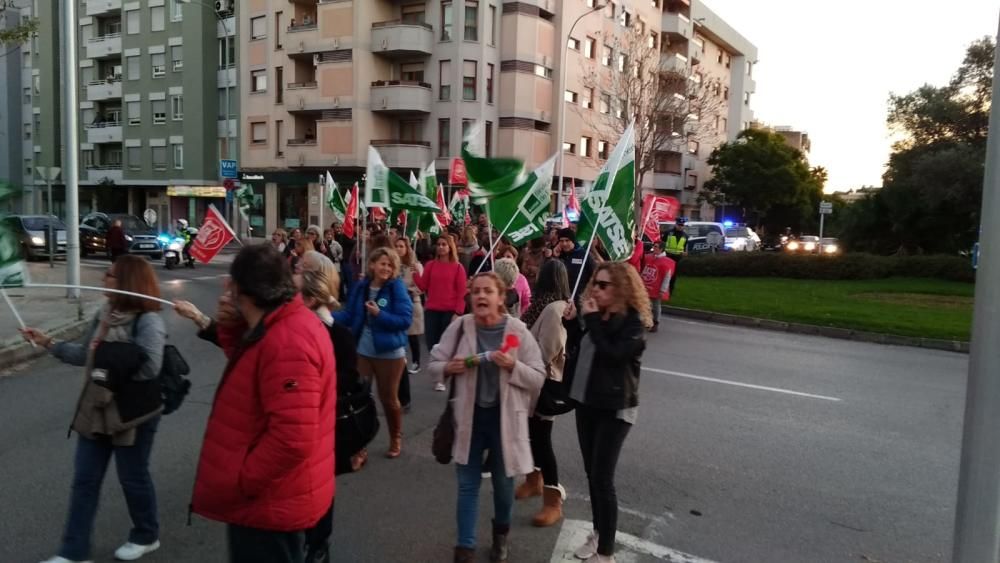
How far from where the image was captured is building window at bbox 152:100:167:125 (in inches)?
1806

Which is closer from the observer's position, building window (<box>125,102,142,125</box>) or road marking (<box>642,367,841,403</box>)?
road marking (<box>642,367,841,403</box>)

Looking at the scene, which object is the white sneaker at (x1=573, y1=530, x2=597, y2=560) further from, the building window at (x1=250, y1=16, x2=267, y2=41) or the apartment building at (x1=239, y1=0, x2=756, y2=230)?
the building window at (x1=250, y1=16, x2=267, y2=41)

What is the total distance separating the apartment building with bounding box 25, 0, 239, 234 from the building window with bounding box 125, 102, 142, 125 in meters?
0.06

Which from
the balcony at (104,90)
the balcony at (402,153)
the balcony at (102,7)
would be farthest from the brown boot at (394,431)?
the balcony at (102,7)

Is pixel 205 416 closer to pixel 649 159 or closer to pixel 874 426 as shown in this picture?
pixel 874 426

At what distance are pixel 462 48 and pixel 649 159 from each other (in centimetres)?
1283

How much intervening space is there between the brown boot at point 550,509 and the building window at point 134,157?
160 ft

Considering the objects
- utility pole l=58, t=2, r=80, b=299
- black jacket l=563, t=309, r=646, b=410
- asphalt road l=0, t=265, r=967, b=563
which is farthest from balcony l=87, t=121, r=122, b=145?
black jacket l=563, t=309, r=646, b=410

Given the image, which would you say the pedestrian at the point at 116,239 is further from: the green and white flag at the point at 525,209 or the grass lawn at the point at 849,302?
the green and white flag at the point at 525,209

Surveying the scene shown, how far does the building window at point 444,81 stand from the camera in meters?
38.0

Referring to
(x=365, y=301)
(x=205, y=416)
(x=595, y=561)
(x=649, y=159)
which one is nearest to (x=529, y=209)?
(x=365, y=301)

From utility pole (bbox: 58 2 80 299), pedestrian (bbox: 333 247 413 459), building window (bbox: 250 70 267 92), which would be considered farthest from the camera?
Answer: building window (bbox: 250 70 267 92)

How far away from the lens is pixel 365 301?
19.4 ft

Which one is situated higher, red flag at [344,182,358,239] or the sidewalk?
red flag at [344,182,358,239]
